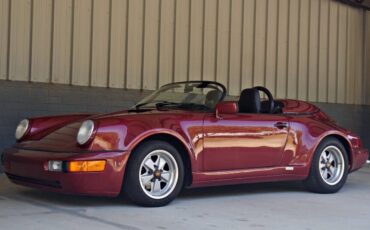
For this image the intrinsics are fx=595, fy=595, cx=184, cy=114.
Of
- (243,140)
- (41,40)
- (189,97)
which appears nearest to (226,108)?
(243,140)

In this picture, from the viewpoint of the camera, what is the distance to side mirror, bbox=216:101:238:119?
6.25 m

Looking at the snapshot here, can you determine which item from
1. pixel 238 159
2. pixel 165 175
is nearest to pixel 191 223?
pixel 165 175

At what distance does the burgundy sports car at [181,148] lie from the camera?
5.52 metres

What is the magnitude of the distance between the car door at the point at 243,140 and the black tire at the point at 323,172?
2.01 ft

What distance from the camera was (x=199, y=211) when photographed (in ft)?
18.9

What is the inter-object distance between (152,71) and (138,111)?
394cm

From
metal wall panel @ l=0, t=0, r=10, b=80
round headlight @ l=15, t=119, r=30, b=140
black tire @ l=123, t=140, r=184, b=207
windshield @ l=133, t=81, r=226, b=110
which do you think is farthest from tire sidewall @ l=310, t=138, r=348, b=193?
metal wall panel @ l=0, t=0, r=10, b=80

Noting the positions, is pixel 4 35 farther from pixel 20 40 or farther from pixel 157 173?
pixel 157 173

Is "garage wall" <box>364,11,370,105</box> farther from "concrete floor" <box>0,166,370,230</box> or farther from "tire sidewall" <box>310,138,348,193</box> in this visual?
"concrete floor" <box>0,166,370,230</box>

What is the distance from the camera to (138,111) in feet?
20.6

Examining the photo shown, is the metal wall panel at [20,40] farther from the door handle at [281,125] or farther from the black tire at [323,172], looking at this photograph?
the black tire at [323,172]

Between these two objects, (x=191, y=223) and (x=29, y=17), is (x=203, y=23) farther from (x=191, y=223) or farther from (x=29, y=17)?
(x=191, y=223)

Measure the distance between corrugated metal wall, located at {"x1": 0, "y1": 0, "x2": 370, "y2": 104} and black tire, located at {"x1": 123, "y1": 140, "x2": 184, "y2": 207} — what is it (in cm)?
372

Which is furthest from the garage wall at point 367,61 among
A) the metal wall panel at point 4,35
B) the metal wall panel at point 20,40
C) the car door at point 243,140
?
the metal wall panel at point 4,35
